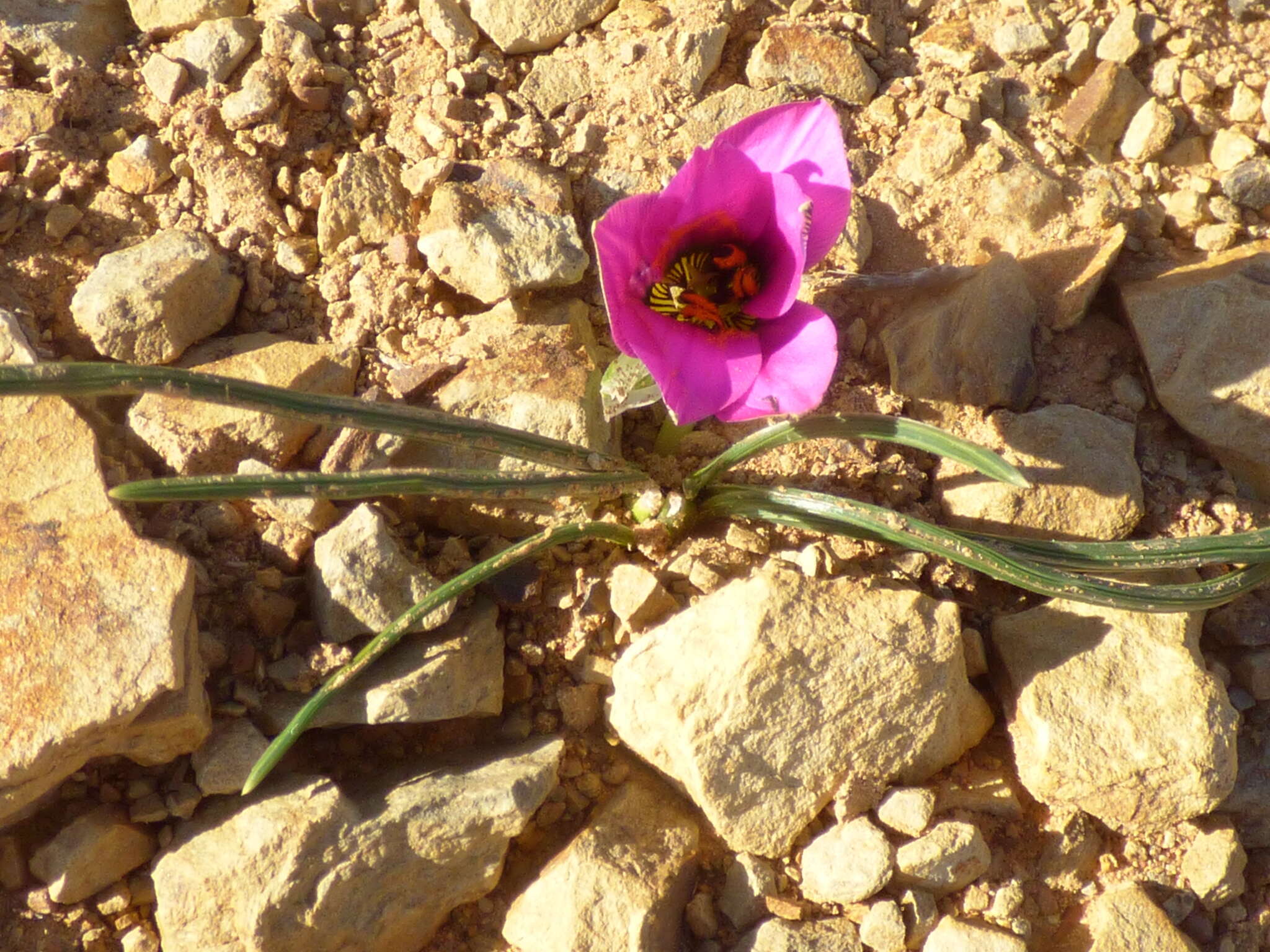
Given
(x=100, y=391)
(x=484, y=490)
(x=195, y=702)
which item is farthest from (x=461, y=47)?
(x=195, y=702)

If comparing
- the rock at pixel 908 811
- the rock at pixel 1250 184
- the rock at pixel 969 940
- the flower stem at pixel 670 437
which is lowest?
the rock at pixel 969 940

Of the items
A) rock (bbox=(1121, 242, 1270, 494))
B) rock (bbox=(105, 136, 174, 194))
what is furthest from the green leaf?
rock (bbox=(105, 136, 174, 194))

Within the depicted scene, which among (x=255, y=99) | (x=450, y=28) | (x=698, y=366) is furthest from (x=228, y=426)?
(x=450, y=28)

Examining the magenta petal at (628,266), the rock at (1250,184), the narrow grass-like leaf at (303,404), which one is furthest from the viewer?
the rock at (1250,184)

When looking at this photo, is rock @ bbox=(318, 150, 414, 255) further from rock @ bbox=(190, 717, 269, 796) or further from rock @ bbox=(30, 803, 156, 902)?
rock @ bbox=(30, 803, 156, 902)

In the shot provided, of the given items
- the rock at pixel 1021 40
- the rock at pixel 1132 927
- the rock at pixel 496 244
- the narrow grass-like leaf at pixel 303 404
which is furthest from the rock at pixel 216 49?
the rock at pixel 1132 927

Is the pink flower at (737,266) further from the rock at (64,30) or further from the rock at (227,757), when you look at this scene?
the rock at (64,30)
